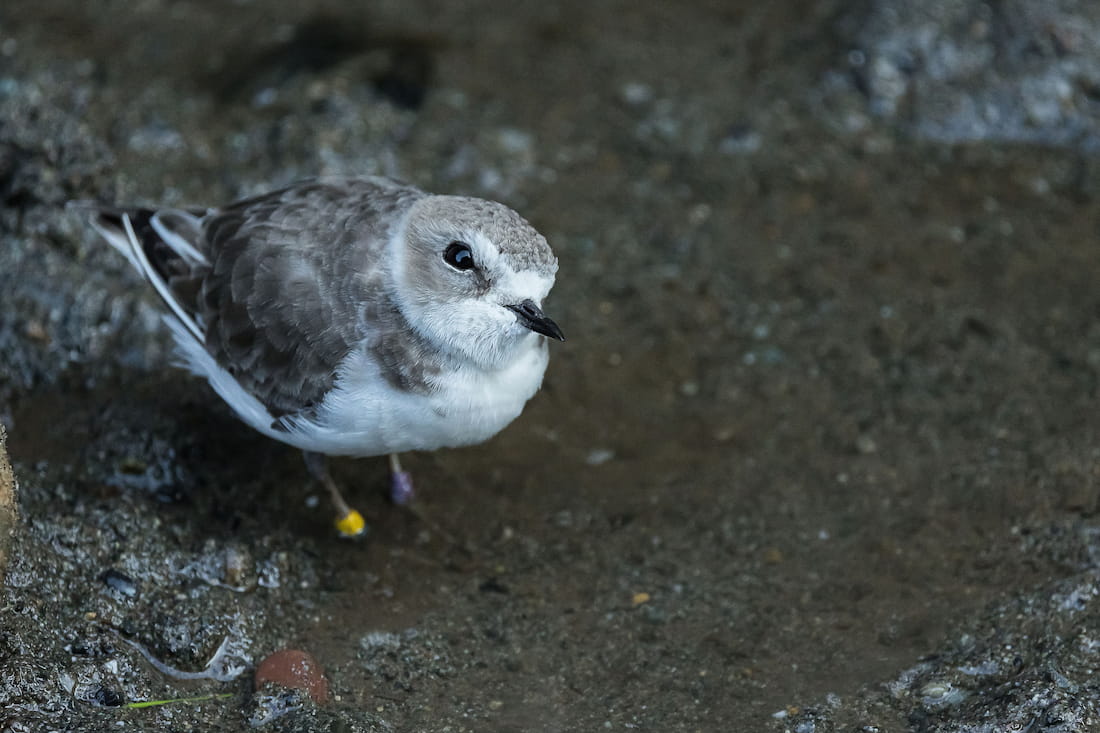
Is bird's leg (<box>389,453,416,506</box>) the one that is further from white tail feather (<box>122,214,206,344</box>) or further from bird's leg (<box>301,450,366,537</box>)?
white tail feather (<box>122,214,206,344</box>)

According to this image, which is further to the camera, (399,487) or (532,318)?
(399,487)

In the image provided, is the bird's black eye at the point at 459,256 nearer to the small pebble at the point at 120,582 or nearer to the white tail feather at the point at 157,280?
the white tail feather at the point at 157,280

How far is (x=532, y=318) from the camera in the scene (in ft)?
12.7

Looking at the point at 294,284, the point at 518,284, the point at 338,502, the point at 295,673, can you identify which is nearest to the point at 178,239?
the point at 294,284

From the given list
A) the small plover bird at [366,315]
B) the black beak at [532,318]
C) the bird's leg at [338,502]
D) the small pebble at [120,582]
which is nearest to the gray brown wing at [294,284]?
the small plover bird at [366,315]

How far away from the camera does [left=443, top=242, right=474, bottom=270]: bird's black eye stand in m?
3.91

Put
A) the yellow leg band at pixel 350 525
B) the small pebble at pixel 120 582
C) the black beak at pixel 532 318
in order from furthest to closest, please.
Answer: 1. the yellow leg band at pixel 350 525
2. the small pebble at pixel 120 582
3. the black beak at pixel 532 318

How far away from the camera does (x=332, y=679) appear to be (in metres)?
4.02

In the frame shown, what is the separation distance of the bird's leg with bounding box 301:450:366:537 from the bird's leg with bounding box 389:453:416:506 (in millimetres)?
191

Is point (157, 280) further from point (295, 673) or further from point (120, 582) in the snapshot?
point (295, 673)

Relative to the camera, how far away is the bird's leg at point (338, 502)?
182 inches

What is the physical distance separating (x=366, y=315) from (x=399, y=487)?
3.32 feet

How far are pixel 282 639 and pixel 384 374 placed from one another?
1.00 metres

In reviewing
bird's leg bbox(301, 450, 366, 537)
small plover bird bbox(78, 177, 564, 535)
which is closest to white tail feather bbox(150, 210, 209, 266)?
small plover bird bbox(78, 177, 564, 535)
